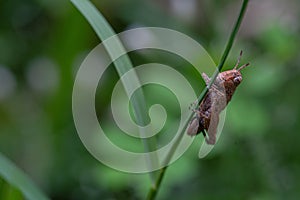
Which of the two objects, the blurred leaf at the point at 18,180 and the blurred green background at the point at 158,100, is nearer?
the blurred leaf at the point at 18,180

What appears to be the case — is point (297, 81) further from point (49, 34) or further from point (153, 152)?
point (153, 152)

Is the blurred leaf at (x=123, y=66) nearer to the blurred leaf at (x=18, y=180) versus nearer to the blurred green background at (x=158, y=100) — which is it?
the blurred leaf at (x=18, y=180)

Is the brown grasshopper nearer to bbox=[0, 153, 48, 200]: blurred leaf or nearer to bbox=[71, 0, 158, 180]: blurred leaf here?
bbox=[71, 0, 158, 180]: blurred leaf

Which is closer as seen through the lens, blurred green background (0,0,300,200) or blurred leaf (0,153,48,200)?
blurred leaf (0,153,48,200)

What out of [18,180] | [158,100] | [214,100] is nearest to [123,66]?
[214,100]

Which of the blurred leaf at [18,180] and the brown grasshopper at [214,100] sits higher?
the blurred leaf at [18,180]

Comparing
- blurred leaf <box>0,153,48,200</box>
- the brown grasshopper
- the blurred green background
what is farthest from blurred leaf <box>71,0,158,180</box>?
the blurred green background

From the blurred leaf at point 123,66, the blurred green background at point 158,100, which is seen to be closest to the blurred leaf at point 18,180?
the blurred leaf at point 123,66
